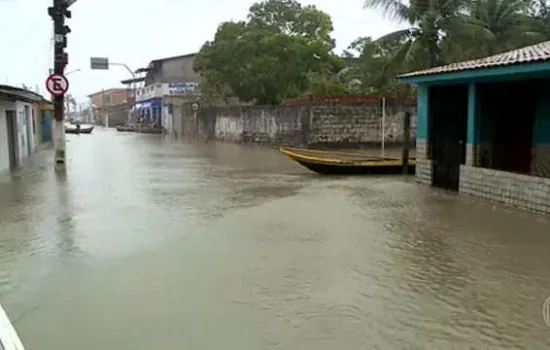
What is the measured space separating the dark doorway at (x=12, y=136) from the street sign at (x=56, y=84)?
308 cm

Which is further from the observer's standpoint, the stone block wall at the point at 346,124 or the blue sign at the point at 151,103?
the blue sign at the point at 151,103

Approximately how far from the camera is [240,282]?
6.34 m

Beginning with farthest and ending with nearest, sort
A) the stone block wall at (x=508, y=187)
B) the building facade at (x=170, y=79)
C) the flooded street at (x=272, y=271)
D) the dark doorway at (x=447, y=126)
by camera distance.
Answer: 1. the building facade at (x=170, y=79)
2. the dark doorway at (x=447, y=126)
3. the stone block wall at (x=508, y=187)
4. the flooded street at (x=272, y=271)

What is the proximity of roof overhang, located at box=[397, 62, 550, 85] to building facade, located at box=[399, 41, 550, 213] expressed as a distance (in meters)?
0.02

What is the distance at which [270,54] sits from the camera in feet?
107

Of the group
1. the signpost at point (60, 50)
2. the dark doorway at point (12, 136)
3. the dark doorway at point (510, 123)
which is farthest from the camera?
the dark doorway at point (12, 136)

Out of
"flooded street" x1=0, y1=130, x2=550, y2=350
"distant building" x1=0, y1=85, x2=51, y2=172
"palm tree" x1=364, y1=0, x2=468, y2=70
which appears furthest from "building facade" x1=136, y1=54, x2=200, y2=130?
"flooded street" x1=0, y1=130, x2=550, y2=350

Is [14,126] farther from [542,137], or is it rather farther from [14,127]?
[542,137]

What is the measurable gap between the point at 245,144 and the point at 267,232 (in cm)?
2403

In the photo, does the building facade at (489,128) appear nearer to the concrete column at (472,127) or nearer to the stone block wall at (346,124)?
the concrete column at (472,127)

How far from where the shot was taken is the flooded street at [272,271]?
4949 millimetres

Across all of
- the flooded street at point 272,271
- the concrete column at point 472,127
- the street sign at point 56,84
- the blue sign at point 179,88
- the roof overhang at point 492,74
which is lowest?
the flooded street at point 272,271

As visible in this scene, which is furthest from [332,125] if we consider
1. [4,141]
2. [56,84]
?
[4,141]

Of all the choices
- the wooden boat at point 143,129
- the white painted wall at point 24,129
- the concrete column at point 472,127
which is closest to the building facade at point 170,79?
the wooden boat at point 143,129
